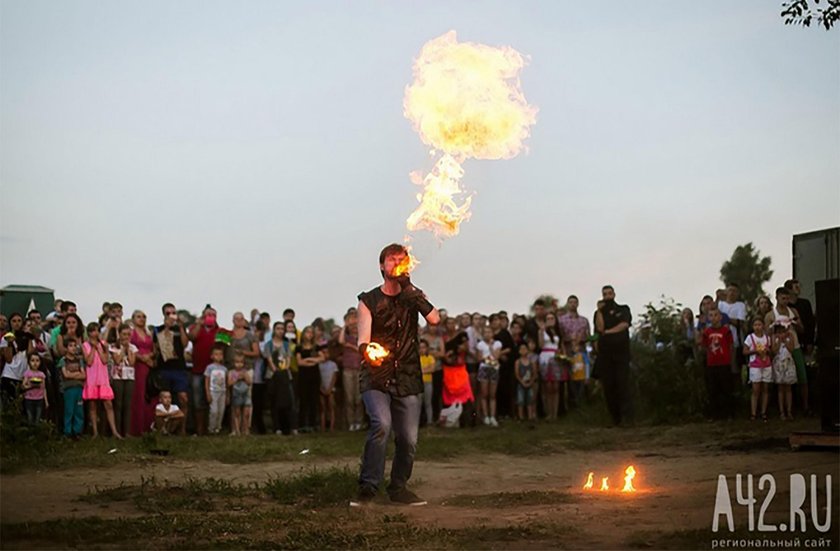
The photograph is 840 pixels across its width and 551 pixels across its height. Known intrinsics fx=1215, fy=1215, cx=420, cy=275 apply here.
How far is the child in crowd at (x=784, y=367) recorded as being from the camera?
18484 millimetres

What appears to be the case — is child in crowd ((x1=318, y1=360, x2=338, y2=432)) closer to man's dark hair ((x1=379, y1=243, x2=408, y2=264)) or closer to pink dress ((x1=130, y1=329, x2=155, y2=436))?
pink dress ((x1=130, y1=329, x2=155, y2=436))

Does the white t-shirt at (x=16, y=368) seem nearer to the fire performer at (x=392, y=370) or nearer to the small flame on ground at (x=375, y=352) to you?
the fire performer at (x=392, y=370)

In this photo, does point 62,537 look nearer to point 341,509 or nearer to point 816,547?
point 341,509

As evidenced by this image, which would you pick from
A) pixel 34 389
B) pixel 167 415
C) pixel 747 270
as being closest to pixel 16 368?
pixel 34 389

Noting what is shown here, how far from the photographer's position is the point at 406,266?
11391 mm

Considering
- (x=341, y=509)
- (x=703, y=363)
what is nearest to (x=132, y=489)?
(x=341, y=509)

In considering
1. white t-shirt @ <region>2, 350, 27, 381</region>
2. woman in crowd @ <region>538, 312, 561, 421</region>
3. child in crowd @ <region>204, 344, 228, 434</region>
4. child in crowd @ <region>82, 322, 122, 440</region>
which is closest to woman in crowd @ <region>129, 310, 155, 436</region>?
child in crowd @ <region>82, 322, 122, 440</region>

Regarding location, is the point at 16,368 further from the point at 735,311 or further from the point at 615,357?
the point at 735,311

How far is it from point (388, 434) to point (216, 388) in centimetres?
917

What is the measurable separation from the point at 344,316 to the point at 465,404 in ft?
8.89

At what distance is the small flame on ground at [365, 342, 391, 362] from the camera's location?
11015 mm

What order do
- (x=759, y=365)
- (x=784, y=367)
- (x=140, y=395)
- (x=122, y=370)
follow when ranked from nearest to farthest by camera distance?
1. (x=122, y=370)
2. (x=784, y=367)
3. (x=759, y=365)
4. (x=140, y=395)

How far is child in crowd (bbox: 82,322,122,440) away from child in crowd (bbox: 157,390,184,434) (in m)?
0.87

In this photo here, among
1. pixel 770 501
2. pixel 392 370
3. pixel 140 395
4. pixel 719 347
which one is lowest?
pixel 770 501
